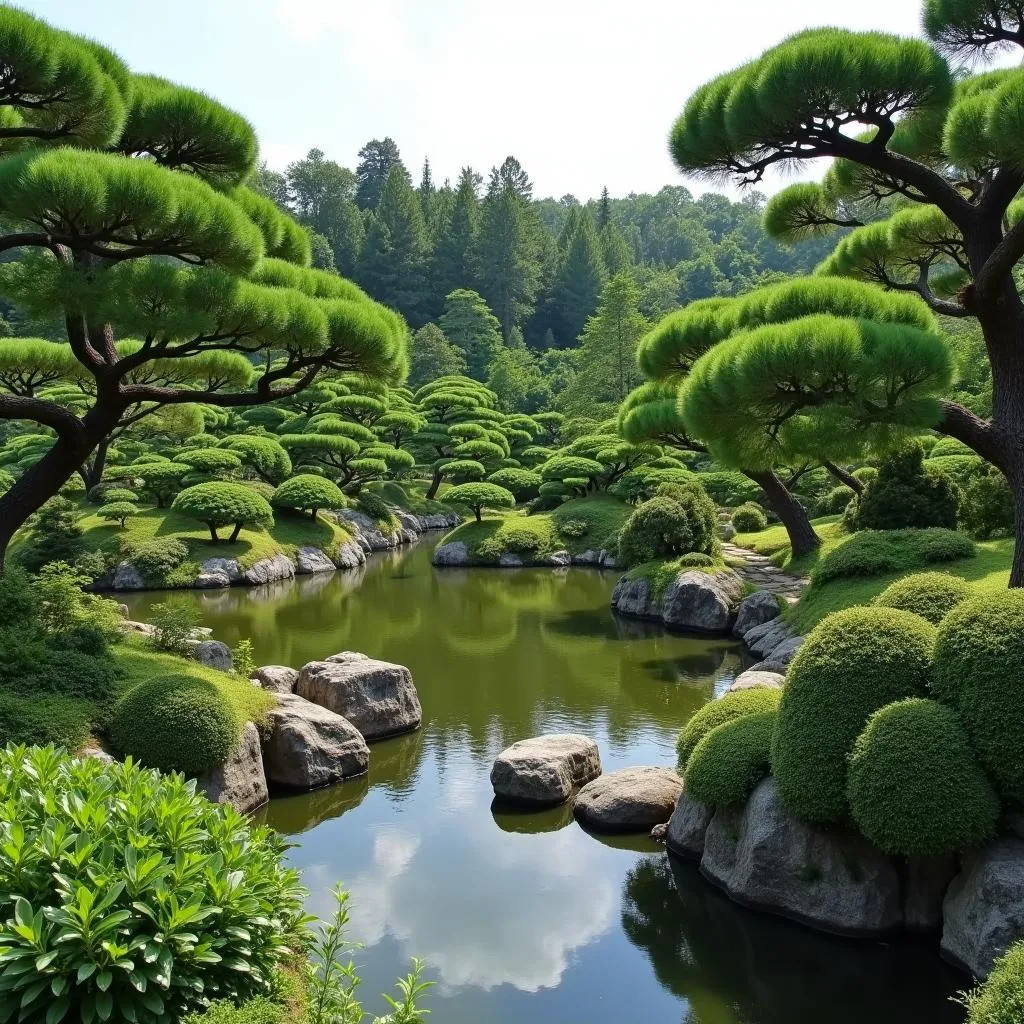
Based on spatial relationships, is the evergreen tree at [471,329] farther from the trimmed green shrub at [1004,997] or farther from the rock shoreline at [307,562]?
the trimmed green shrub at [1004,997]

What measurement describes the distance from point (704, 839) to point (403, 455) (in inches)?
962

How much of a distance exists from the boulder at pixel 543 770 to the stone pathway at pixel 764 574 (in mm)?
7794

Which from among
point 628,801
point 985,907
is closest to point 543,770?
point 628,801

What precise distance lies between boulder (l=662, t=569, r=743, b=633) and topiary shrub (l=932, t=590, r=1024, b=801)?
10455 millimetres

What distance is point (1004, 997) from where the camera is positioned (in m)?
3.79

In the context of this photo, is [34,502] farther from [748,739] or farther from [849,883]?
[849,883]

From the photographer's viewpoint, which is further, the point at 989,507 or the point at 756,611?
the point at 756,611

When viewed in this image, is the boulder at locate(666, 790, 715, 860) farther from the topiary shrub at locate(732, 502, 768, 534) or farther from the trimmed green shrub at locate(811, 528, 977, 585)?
the topiary shrub at locate(732, 502, 768, 534)

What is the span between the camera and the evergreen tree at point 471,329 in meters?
53.1

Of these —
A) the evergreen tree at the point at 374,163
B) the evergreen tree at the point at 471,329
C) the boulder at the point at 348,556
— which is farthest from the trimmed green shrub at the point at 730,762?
the evergreen tree at the point at 374,163

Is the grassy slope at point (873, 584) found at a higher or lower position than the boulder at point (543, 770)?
higher

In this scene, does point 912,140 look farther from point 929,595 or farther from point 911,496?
point 911,496

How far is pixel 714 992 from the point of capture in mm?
5711

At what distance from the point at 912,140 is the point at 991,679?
7036mm
